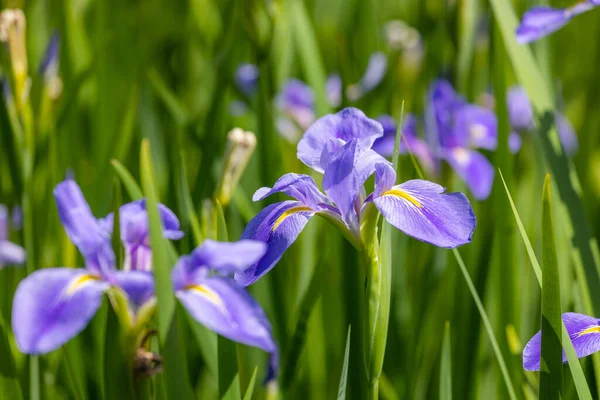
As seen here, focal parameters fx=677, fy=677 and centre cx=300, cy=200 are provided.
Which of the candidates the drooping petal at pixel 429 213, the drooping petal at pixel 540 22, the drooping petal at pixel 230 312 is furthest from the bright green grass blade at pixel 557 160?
the drooping petal at pixel 230 312

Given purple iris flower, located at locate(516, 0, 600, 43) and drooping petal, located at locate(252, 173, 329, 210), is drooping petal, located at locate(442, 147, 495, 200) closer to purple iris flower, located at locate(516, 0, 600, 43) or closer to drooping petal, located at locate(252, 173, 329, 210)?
purple iris flower, located at locate(516, 0, 600, 43)

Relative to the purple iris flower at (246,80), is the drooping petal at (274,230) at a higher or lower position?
lower

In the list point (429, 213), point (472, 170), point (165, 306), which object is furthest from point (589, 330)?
point (472, 170)

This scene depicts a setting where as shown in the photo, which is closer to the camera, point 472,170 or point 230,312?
point 230,312

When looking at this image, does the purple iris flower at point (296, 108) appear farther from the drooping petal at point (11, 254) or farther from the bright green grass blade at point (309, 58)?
the drooping petal at point (11, 254)

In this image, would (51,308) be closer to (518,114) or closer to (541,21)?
(541,21)

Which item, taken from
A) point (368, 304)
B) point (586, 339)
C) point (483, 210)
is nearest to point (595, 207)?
point (483, 210)

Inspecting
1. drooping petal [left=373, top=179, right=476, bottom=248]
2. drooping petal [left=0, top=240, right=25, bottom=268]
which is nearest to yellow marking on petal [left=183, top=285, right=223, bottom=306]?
drooping petal [left=373, top=179, right=476, bottom=248]
